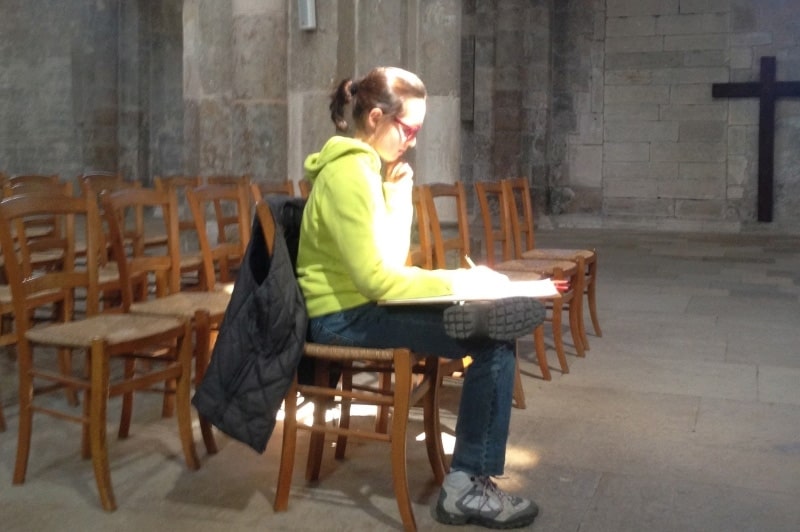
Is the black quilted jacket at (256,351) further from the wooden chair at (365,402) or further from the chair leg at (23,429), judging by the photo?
the chair leg at (23,429)

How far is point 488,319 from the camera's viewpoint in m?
2.38

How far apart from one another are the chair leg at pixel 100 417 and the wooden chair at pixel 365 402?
0.46 meters

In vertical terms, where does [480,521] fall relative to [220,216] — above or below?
below

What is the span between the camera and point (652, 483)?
2.84 m

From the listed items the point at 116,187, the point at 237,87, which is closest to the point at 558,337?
the point at 116,187

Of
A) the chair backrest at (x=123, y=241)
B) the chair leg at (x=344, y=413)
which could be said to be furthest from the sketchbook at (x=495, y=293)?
the chair backrest at (x=123, y=241)

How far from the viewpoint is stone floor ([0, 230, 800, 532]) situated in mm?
2590

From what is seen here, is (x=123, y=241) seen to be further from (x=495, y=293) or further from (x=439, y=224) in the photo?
(x=495, y=293)

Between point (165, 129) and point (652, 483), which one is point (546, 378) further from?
point (165, 129)

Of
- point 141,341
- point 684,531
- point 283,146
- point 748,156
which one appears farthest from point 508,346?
point 748,156

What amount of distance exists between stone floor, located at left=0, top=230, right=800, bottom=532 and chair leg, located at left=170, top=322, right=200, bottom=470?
0.22ft

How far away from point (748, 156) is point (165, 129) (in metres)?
6.62

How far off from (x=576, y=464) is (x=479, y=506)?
625 millimetres

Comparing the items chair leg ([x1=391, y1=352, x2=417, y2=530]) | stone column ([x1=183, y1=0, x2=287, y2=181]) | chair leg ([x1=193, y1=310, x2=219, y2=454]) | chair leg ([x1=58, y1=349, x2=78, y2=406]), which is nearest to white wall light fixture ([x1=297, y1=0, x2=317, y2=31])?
Result: stone column ([x1=183, y1=0, x2=287, y2=181])
